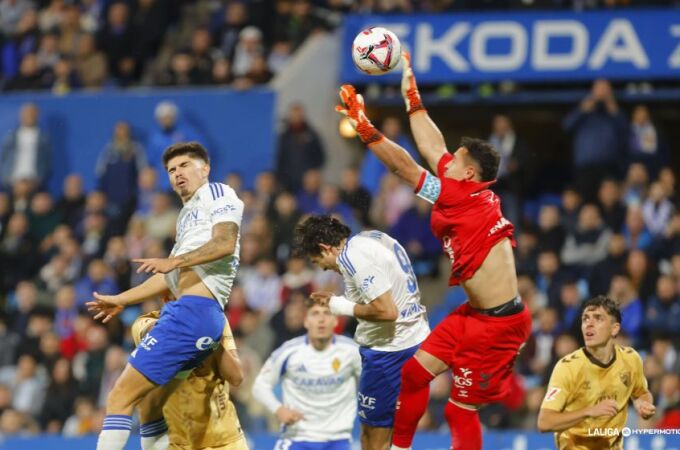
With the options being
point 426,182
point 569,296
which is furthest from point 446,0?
point 426,182

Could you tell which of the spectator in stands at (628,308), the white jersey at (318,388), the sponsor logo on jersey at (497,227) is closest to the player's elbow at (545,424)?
the sponsor logo on jersey at (497,227)

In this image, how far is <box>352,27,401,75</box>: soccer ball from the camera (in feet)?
33.9

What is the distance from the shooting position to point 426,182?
31.4ft

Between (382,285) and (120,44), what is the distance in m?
11.5

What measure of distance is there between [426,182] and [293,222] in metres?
7.46

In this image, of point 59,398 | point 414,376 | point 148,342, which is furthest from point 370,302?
point 59,398

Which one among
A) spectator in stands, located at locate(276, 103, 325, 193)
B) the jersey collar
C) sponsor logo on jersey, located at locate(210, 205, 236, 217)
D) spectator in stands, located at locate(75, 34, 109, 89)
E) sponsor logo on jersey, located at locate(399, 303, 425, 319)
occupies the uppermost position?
spectator in stands, located at locate(75, 34, 109, 89)

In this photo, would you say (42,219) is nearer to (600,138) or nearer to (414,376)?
(600,138)

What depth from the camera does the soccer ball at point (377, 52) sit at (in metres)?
10.3

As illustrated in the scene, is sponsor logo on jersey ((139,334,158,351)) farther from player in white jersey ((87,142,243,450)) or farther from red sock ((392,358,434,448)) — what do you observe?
red sock ((392,358,434,448))

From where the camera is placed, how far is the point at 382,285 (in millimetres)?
9633

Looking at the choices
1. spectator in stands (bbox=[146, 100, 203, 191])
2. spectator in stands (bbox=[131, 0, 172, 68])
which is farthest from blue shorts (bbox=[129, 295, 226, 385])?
spectator in stands (bbox=[131, 0, 172, 68])

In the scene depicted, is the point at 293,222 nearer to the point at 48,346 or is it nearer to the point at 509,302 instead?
the point at 48,346

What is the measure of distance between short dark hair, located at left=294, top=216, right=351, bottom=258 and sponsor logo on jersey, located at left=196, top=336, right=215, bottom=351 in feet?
3.23
